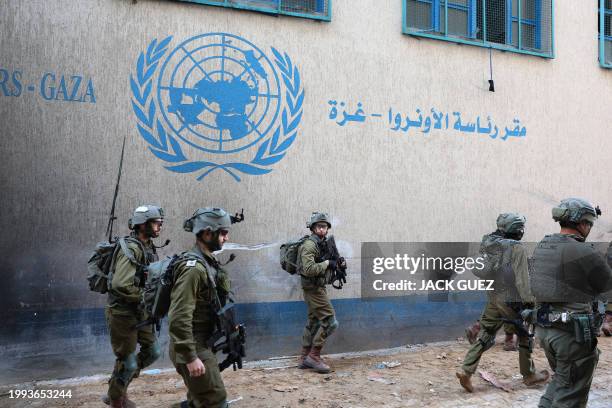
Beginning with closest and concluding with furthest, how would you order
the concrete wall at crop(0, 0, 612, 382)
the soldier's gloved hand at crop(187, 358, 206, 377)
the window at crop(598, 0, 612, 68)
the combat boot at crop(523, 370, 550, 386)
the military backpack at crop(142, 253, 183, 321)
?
the soldier's gloved hand at crop(187, 358, 206, 377) < the military backpack at crop(142, 253, 183, 321) < the combat boot at crop(523, 370, 550, 386) < the concrete wall at crop(0, 0, 612, 382) < the window at crop(598, 0, 612, 68)

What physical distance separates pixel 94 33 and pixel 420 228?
15.5 feet

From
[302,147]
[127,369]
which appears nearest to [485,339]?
[302,147]

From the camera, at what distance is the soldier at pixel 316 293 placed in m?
6.09

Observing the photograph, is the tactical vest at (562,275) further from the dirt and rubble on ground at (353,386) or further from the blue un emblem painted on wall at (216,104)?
the blue un emblem painted on wall at (216,104)

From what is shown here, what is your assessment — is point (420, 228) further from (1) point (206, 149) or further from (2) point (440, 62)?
(1) point (206, 149)

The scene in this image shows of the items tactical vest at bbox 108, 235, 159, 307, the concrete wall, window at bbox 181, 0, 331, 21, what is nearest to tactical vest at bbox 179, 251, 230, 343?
tactical vest at bbox 108, 235, 159, 307

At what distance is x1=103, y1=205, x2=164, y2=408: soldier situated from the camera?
4695 mm

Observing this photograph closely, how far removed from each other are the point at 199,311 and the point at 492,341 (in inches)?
129

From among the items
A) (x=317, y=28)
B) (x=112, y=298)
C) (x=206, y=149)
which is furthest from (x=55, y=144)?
(x=317, y=28)

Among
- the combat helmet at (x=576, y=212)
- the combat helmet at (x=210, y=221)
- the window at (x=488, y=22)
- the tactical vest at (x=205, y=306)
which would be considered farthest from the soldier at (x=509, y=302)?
the window at (x=488, y=22)

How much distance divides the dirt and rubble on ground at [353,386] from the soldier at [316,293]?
0.67 feet

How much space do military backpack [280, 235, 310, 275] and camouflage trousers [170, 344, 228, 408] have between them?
2714mm

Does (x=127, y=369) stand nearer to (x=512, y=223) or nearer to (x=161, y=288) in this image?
(x=161, y=288)

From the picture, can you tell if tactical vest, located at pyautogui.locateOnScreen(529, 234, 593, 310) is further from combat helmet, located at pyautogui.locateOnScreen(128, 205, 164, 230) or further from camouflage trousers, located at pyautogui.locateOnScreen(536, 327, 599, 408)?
combat helmet, located at pyautogui.locateOnScreen(128, 205, 164, 230)
